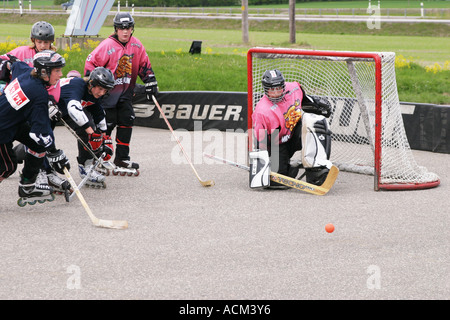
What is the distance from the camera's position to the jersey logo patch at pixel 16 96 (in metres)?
6.44

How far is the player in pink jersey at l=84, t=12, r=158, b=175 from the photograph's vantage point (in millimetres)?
8359

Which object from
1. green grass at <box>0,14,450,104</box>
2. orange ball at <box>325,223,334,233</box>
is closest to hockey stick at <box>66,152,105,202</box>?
orange ball at <box>325,223,334,233</box>

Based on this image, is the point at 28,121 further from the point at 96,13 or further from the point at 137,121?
the point at 96,13

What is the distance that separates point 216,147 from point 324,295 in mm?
5867

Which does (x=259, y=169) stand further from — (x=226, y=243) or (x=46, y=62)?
(x=46, y=62)

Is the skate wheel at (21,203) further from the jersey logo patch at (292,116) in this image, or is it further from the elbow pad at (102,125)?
the jersey logo patch at (292,116)

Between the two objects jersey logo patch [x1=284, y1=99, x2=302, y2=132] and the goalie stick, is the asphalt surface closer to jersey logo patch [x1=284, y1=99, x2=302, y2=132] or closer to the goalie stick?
the goalie stick

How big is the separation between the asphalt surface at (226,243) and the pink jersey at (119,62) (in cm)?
104

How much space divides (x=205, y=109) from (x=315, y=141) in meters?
3.93

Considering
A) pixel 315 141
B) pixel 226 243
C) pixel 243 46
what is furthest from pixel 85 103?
pixel 243 46

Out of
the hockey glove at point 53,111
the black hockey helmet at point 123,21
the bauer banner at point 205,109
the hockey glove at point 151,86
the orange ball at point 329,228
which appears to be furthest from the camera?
the bauer banner at point 205,109

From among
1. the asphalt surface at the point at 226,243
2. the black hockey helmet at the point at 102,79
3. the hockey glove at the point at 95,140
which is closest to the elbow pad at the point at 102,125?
the hockey glove at the point at 95,140

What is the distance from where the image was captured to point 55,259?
5.42 meters
